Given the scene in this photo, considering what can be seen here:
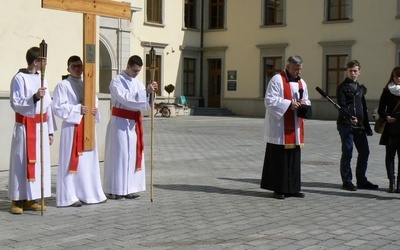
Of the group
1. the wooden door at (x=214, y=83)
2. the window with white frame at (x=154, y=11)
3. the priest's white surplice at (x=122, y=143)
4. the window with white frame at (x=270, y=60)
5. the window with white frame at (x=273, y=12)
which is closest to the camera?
the priest's white surplice at (x=122, y=143)

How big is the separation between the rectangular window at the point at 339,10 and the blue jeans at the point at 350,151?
24.1m

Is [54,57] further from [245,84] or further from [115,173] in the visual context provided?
[245,84]

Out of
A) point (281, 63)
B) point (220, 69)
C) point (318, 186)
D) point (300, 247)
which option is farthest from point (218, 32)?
point (300, 247)

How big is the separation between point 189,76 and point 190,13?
3.57 metres

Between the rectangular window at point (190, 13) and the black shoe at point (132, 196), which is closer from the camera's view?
the black shoe at point (132, 196)

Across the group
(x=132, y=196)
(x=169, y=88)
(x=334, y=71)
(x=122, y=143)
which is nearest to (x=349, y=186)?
(x=132, y=196)

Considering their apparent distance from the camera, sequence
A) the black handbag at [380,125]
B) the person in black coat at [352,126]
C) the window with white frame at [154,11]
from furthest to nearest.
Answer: the window with white frame at [154,11], the person in black coat at [352,126], the black handbag at [380,125]

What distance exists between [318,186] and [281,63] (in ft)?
84.8

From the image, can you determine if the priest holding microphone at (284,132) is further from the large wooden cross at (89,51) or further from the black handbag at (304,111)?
the large wooden cross at (89,51)

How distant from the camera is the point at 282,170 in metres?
8.79

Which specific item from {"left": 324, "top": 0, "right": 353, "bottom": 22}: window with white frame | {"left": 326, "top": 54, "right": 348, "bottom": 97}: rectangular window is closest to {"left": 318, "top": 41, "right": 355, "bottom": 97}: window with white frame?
{"left": 326, "top": 54, "right": 348, "bottom": 97}: rectangular window

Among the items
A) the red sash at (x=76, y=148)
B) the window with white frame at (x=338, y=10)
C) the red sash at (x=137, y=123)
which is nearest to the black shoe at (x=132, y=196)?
the red sash at (x=137, y=123)

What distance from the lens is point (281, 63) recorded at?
35.2 meters

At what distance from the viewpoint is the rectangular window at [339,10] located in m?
32.8
